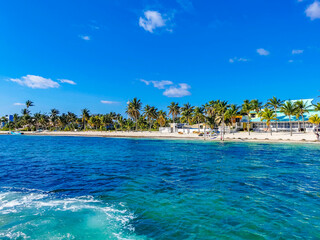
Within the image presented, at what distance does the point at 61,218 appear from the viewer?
24.0ft

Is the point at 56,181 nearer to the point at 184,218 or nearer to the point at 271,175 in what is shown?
the point at 184,218

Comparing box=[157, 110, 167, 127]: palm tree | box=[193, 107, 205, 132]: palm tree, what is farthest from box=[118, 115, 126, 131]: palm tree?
box=[193, 107, 205, 132]: palm tree

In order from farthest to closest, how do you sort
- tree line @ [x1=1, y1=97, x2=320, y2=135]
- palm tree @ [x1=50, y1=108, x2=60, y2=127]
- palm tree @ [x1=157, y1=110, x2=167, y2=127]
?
palm tree @ [x1=50, y1=108, x2=60, y2=127] → palm tree @ [x1=157, y1=110, x2=167, y2=127] → tree line @ [x1=1, y1=97, x2=320, y2=135]

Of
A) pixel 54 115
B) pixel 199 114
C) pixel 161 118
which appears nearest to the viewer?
pixel 199 114

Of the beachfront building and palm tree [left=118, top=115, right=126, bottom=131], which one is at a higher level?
palm tree [left=118, top=115, right=126, bottom=131]

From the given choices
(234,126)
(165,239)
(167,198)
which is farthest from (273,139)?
(165,239)

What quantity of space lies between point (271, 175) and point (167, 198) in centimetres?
915

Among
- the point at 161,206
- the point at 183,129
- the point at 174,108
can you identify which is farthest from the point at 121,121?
the point at 161,206

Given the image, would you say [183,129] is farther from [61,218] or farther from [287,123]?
[61,218]

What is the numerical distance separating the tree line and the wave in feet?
156

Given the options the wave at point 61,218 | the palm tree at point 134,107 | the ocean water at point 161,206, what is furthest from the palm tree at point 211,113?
the wave at point 61,218

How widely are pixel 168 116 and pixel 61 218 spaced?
86.6m

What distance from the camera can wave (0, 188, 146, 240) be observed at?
20.4ft

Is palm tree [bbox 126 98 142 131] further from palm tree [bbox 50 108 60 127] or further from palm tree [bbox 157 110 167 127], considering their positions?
palm tree [bbox 50 108 60 127]
